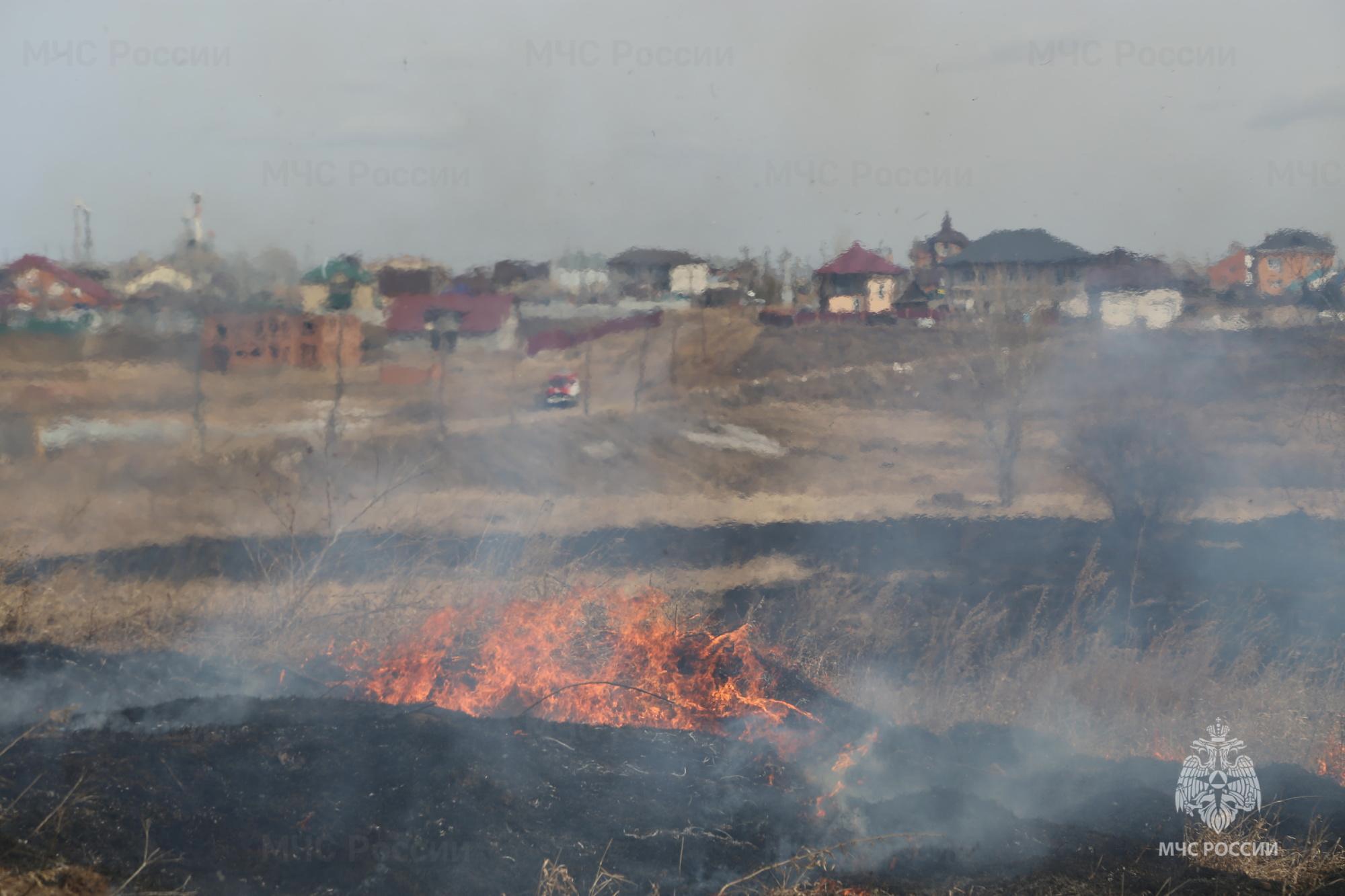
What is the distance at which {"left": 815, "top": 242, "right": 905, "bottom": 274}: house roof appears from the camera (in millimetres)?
26859

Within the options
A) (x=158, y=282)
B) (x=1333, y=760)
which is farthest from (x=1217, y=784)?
(x=158, y=282)

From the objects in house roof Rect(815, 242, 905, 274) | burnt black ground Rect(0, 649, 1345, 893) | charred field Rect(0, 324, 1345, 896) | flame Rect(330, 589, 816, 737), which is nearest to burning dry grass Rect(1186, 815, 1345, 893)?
charred field Rect(0, 324, 1345, 896)

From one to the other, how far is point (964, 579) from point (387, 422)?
13.5 meters

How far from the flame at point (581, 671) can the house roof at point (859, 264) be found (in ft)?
64.2

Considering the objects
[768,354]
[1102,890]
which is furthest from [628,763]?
[768,354]

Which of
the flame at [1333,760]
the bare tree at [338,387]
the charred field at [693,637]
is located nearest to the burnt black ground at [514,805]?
the charred field at [693,637]

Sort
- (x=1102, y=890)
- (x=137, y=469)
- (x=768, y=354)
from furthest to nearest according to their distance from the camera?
(x=768, y=354) < (x=137, y=469) < (x=1102, y=890)

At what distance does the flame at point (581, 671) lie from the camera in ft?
27.2

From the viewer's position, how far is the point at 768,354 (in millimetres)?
26906

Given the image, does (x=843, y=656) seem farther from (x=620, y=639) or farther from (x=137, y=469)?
(x=137, y=469)

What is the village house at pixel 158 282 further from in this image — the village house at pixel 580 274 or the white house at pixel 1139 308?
the white house at pixel 1139 308

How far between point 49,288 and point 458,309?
8219 millimetres

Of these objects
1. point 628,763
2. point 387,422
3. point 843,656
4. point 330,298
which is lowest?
point 843,656

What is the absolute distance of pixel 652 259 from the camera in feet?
73.9
